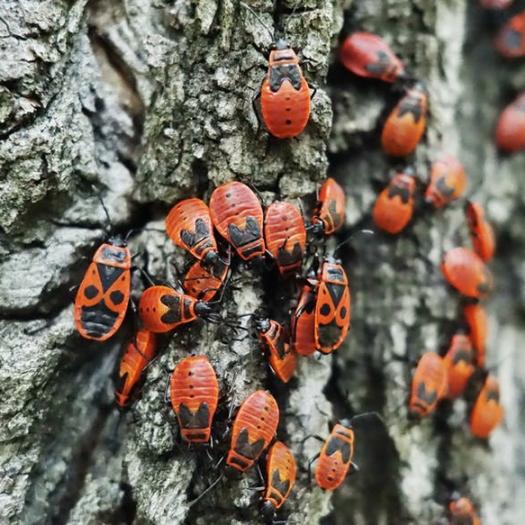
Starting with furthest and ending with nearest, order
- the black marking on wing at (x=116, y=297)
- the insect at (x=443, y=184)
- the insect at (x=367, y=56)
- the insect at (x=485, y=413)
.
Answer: the insect at (x=485, y=413) < the insect at (x=443, y=184) < the insect at (x=367, y=56) < the black marking on wing at (x=116, y=297)

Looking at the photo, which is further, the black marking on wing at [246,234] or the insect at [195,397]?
the black marking on wing at [246,234]

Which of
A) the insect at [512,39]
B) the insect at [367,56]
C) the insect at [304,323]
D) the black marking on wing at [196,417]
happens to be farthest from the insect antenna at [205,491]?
the insect at [512,39]

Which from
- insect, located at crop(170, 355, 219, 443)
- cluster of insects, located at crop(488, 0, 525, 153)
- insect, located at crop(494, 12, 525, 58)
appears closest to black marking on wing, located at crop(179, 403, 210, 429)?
insect, located at crop(170, 355, 219, 443)

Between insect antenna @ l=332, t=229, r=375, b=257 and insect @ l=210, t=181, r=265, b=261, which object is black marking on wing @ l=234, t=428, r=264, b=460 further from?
insect antenna @ l=332, t=229, r=375, b=257

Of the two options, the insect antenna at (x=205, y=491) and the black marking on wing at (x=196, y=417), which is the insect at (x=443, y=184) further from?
the insect antenna at (x=205, y=491)

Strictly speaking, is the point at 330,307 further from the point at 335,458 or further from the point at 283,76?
the point at 283,76

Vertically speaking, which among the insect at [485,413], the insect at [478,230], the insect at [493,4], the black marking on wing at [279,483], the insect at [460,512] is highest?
the insect at [493,4]

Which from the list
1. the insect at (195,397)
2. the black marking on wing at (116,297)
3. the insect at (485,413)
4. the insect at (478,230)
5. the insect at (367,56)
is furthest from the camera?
the insect at (478,230)
